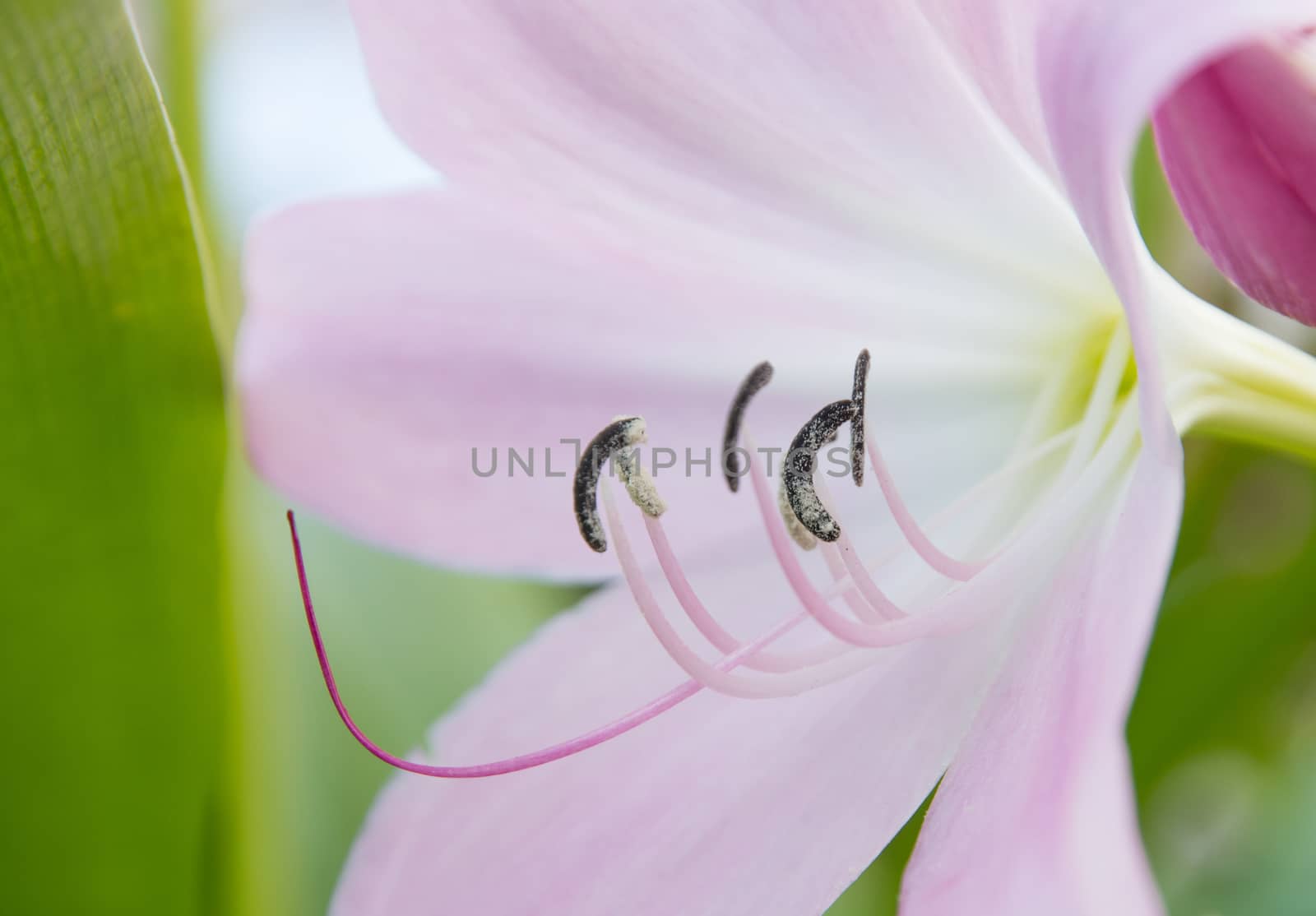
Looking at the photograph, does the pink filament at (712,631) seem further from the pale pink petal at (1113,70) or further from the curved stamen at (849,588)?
the pale pink petal at (1113,70)

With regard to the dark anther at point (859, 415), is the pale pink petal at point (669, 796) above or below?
below

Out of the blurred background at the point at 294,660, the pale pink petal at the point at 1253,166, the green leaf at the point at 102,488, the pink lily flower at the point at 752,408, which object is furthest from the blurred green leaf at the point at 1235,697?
the green leaf at the point at 102,488

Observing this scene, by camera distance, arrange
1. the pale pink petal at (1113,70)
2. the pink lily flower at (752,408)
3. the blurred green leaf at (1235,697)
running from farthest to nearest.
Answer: the blurred green leaf at (1235,697), the pink lily flower at (752,408), the pale pink petal at (1113,70)

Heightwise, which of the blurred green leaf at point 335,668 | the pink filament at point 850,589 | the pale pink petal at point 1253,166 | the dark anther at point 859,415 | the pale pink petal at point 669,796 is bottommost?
the blurred green leaf at point 335,668

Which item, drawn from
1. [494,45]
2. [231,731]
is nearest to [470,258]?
[494,45]

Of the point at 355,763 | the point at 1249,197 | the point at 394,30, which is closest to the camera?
the point at 1249,197

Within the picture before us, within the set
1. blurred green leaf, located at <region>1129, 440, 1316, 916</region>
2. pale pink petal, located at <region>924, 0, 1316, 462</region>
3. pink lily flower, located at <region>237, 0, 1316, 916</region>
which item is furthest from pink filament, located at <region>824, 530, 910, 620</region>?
blurred green leaf, located at <region>1129, 440, 1316, 916</region>

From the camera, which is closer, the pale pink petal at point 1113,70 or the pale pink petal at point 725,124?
the pale pink petal at point 1113,70

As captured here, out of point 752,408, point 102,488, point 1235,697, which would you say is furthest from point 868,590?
point 1235,697

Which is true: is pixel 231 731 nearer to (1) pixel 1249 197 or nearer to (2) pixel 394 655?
(2) pixel 394 655
